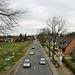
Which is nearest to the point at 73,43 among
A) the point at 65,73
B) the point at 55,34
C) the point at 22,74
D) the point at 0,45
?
the point at 55,34

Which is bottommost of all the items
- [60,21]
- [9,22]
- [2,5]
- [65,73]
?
[65,73]

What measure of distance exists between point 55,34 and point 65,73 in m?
13.4

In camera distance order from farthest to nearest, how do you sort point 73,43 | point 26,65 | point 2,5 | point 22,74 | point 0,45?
point 73,43
point 26,65
point 22,74
point 0,45
point 2,5

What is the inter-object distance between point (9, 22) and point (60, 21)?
21.0m

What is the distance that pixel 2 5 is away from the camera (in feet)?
29.2

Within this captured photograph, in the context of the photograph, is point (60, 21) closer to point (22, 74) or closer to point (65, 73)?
point (65, 73)

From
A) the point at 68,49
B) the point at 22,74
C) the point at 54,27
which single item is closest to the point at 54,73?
the point at 22,74

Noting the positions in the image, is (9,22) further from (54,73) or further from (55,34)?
(55,34)

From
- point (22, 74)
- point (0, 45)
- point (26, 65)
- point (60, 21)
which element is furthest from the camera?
point (60, 21)

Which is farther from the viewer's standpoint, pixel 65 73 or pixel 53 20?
pixel 53 20

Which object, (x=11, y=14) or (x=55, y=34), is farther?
(x=55, y=34)

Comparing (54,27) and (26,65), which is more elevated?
(54,27)

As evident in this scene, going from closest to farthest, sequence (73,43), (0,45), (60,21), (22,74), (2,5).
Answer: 1. (2,5)
2. (0,45)
3. (22,74)
4. (60,21)
5. (73,43)

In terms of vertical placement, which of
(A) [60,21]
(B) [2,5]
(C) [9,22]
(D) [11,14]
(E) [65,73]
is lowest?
(E) [65,73]
